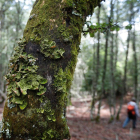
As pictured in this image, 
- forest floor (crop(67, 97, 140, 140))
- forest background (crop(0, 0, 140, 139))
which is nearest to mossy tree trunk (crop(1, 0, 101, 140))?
forest background (crop(0, 0, 140, 139))

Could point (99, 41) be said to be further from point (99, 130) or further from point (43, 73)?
point (43, 73)

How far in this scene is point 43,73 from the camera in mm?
1211

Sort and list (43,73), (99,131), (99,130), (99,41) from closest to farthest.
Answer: (43,73) < (99,131) < (99,130) < (99,41)

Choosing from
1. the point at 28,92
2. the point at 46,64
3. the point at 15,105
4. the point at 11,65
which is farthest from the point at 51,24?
the point at 15,105

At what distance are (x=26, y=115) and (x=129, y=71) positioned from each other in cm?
1742

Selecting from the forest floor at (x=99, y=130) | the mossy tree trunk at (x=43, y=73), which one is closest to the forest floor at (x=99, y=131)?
the forest floor at (x=99, y=130)

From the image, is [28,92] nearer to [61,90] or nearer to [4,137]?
[61,90]

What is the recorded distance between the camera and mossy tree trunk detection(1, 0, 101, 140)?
1.13 metres

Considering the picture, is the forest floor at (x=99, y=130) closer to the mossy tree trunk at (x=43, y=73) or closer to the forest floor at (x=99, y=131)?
the forest floor at (x=99, y=131)

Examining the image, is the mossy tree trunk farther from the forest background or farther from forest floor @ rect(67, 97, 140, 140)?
forest floor @ rect(67, 97, 140, 140)

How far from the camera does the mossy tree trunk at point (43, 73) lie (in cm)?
113

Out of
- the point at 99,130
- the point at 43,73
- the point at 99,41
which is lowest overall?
the point at 99,130

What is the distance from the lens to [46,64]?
123 cm

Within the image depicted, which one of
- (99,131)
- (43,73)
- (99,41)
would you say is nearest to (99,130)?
Answer: (99,131)
